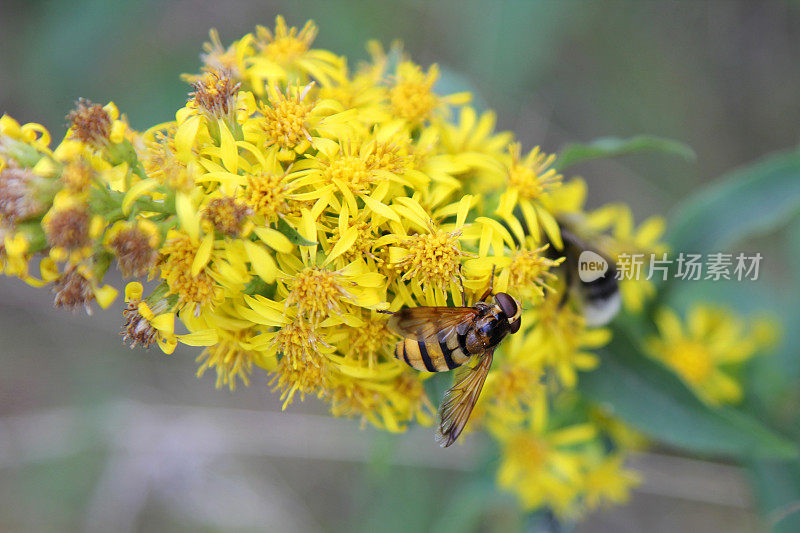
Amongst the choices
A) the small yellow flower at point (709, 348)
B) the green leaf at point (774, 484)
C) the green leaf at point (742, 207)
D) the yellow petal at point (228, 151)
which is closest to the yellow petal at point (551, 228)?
the green leaf at point (742, 207)

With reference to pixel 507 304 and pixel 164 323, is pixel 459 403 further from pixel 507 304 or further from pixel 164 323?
pixel 164 323

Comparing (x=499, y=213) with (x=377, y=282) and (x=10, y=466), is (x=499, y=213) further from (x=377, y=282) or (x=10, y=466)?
(x=10, y=466)

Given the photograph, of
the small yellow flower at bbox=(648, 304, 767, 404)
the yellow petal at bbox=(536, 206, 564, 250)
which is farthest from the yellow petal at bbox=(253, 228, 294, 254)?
the small yellow flower at bbox=(648, 304, 767, 404)

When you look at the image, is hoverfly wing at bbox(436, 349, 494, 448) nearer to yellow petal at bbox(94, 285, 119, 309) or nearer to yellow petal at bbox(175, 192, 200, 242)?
yellow petal at bbox(175, 192, 200, 242)

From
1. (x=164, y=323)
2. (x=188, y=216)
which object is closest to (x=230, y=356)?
(x=164, y=323)

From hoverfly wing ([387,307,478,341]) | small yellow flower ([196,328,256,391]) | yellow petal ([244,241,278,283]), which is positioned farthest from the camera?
small yellow flower ([196,328,256,391])

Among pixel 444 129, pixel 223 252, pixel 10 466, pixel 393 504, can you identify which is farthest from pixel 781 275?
pixel 10 466
